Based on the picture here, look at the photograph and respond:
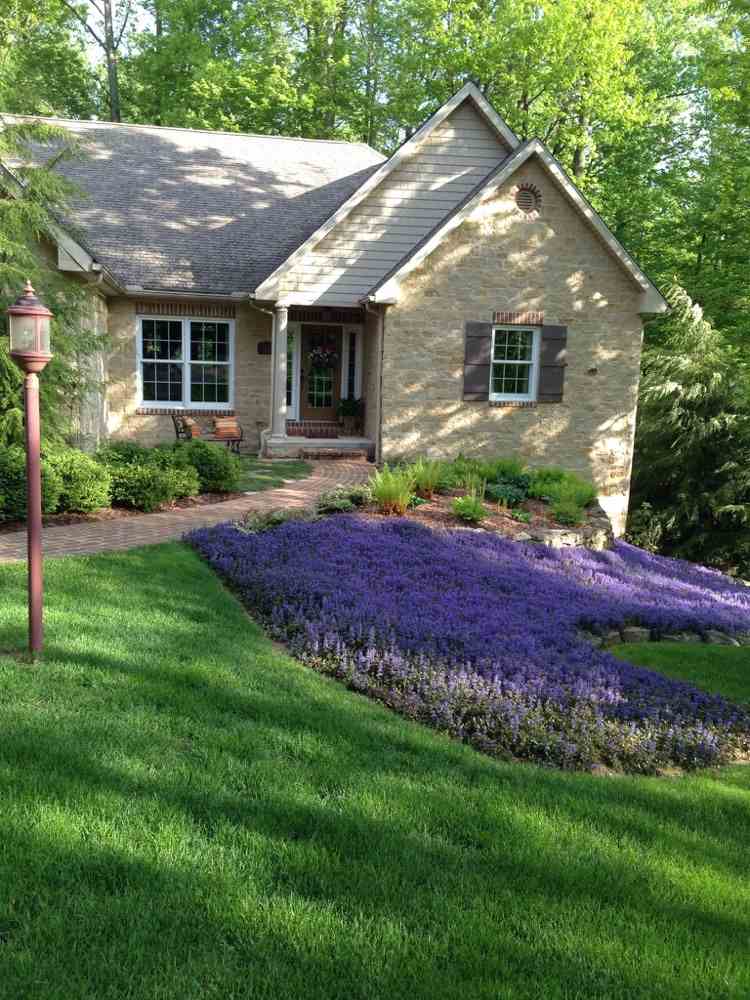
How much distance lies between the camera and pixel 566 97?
26.7m

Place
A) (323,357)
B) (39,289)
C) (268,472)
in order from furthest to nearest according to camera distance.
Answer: (323,357)
(268,472)
(39,289)

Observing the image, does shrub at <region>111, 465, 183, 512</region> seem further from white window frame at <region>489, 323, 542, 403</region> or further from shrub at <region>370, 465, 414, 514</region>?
white window frame at <region>489, 323, 542, 403</region>

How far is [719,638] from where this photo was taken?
352 inches

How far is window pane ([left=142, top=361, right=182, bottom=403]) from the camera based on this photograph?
1728cm

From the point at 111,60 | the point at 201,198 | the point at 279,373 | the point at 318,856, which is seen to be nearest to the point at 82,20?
the point at 111,60

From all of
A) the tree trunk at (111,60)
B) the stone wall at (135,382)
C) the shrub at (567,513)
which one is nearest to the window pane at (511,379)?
the shrub at (567,513)

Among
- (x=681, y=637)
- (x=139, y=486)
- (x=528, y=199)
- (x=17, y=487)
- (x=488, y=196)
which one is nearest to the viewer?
(x=681, y=637)

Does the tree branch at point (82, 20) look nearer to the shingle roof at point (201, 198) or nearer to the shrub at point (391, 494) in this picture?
the shingle roof at point (201, 198)

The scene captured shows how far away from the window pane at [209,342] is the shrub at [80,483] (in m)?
7.37

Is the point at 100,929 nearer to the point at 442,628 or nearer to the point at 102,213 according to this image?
the point at 442,628

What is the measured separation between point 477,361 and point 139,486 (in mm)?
7467

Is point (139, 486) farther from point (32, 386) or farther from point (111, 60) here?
point (111, 60)

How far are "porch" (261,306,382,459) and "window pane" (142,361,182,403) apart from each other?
2.28 m

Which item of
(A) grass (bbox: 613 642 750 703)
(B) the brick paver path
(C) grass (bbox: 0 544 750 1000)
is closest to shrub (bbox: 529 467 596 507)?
(B) the brick paver path
